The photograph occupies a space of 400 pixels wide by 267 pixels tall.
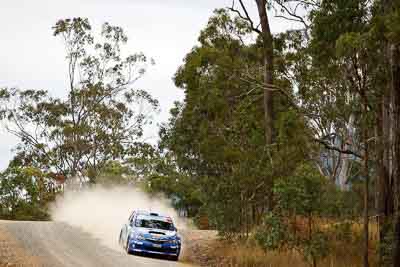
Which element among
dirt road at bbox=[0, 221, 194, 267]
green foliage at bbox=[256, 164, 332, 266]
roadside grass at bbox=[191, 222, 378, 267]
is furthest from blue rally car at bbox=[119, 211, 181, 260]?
green foliage at bbox=[256, 164, 332, 266]

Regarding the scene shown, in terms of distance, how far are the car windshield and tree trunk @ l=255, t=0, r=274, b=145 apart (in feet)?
16.3

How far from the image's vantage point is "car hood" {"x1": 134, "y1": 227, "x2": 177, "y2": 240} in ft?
77.8

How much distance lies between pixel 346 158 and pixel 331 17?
60.1 feet

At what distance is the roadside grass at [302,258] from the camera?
68.4 ft

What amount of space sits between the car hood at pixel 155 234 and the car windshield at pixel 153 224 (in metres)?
0.38

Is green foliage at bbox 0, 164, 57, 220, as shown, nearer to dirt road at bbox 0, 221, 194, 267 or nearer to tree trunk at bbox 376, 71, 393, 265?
dirt road at bbox 0, 221, 194, 267

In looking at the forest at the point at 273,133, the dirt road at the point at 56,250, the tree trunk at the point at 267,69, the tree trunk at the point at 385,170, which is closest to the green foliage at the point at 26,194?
the forest at the point at 273,133

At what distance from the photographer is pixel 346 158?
38.4m

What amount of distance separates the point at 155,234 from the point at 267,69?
7871 millimetres

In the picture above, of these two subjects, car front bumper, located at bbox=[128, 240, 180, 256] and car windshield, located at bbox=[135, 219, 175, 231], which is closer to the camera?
car front bumper, located at bbox=[128, 240, 180, 256]

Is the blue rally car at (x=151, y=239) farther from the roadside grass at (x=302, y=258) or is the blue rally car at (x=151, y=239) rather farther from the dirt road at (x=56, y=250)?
the roadside grass at (x=302, y=258)

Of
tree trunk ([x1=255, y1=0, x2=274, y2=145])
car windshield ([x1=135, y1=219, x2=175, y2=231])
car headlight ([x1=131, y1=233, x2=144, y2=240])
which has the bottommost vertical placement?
car headlight ([x1=131, y1=233, x2=144, y2=240])

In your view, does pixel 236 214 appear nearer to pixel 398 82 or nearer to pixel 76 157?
pixel 398 82

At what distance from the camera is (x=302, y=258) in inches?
814
